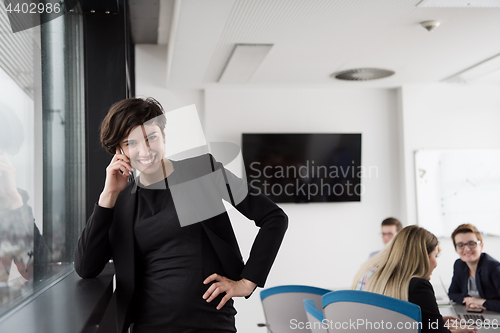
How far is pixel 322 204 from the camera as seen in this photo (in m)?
4.57

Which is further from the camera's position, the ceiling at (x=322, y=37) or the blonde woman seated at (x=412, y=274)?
the ceiling at (x=322, y=37)

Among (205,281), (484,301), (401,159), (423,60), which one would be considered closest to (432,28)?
(423,60)

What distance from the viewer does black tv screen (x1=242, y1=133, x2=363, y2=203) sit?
440 centimetres

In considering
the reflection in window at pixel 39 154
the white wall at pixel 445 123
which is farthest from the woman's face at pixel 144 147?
the white wall at pixel 445 123

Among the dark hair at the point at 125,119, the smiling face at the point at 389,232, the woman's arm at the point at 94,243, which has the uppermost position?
the dark hair at the point at 125,119

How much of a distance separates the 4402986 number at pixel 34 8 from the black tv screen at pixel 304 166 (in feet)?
9.65

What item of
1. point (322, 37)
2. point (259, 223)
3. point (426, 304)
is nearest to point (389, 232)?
point (426, 304)

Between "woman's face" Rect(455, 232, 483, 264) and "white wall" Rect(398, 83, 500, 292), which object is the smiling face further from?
"white wall" Rect(398, 83, 500, 292)

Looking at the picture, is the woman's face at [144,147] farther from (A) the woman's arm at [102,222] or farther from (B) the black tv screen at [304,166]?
(B) the black tv screen at [304,166]

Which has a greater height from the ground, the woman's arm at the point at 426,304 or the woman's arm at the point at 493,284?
the woman's arm at the point at 426,304

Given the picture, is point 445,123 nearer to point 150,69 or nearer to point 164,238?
point 150,69

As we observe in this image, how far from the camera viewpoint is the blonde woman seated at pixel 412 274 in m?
1.95

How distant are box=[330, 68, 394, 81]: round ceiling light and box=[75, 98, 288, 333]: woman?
298 cm

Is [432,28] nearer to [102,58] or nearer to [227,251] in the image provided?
[102,58]
